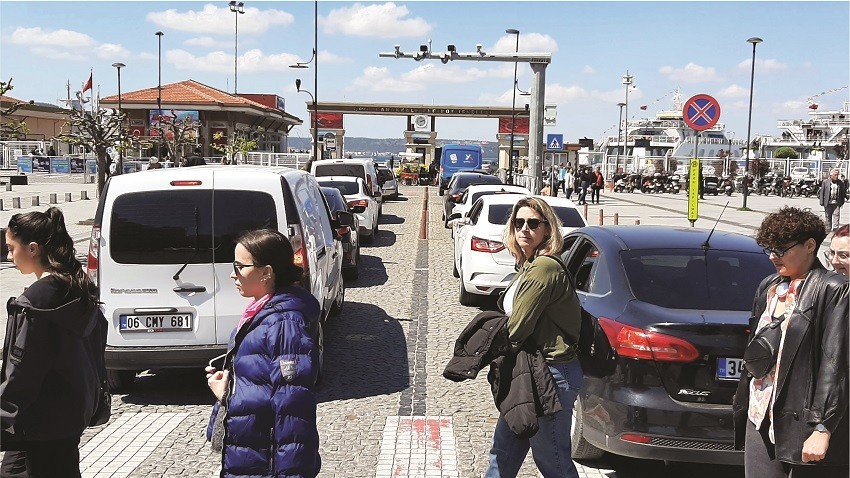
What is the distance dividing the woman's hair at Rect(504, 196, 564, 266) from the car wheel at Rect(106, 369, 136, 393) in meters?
4.23

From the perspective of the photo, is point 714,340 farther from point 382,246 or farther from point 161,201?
point 382,246

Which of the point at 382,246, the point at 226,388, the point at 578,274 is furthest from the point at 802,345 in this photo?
the point at 382,246

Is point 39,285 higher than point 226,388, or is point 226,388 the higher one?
point 39,285

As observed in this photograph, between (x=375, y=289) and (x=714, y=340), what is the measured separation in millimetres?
8603

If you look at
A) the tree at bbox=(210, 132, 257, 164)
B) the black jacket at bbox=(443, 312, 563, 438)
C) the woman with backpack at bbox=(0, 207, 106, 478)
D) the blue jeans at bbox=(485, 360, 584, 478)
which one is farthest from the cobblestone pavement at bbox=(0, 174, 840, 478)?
the tree at bbox=(210, 132, 257, 164)

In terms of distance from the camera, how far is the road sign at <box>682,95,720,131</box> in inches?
476

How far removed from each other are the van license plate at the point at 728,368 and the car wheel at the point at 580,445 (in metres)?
0.88

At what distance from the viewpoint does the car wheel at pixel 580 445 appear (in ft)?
16.8

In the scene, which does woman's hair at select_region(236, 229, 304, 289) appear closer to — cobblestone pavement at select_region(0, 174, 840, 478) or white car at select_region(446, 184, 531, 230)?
cobblestone pavement at select_region(0, 174, 840, 478)

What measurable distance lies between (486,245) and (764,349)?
762cm

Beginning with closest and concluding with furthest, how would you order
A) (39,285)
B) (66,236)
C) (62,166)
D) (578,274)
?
1. (39,285)
2. (66,236)
3. (578,274)
4. (62,166)

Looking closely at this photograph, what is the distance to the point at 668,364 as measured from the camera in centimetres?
450

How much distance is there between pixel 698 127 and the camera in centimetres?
1177

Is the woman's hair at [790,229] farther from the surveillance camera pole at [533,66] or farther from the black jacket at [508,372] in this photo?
the surveillance camera pole at [533,66]
